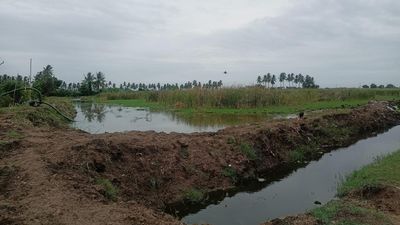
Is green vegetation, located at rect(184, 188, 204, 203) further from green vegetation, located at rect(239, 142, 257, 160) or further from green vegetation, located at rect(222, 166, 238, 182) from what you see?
green vegetation, located at rect(239, 142, 257, 160)

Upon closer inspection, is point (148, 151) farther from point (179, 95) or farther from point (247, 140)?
point (179, 95)

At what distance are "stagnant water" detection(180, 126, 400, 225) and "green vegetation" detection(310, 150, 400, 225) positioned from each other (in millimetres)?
558

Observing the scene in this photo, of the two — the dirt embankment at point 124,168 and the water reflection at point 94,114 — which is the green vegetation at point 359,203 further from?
the water reflection at point 94,114

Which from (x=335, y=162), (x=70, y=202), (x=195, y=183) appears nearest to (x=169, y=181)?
(x=195, y=183)

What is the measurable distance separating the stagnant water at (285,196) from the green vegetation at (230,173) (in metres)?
0.42

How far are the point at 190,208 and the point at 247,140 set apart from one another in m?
3.54

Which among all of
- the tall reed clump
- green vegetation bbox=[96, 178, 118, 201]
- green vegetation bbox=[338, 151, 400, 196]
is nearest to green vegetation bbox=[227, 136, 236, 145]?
green vegetation bbox=[338, 151, 400, 196]

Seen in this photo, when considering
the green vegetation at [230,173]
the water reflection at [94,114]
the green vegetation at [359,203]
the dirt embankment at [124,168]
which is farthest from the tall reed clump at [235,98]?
the green vegetation at [230,173]

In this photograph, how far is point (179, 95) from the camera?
92.1ft

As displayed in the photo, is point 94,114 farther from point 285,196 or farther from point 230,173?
point 285,196

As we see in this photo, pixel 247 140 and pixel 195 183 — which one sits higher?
pixel 247 140

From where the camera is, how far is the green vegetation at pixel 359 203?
5.66 meters

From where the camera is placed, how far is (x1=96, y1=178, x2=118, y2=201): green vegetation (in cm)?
669

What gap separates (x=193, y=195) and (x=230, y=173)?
145 centimetres
